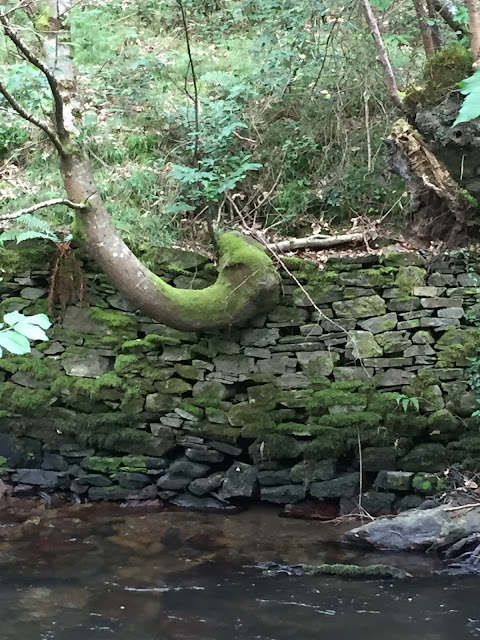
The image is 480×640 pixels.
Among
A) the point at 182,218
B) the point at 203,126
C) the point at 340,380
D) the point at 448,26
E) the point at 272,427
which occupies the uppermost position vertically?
the point at 448,26

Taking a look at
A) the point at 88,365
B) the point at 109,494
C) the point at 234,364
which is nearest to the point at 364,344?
the point at 234,364

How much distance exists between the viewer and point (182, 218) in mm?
5582

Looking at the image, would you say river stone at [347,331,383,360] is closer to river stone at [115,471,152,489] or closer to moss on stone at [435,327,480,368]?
moss on stone at [435,327,480,368]

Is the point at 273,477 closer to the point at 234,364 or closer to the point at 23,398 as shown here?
the point at 234,364

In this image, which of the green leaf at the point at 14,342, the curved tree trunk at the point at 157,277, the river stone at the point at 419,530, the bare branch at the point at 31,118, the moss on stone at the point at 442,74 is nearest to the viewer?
the green leaf at the point at 14,342

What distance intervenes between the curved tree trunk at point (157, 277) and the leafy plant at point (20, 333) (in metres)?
3.26

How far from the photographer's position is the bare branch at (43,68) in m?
3.22

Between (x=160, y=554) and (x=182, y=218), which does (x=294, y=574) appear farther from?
(x=182, y=218)

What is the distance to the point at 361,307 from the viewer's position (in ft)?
15.7

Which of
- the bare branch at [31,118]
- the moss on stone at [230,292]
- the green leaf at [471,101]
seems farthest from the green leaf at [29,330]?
the moss on stone at [230,292]

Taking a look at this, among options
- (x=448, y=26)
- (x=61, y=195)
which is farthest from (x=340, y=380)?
(x=448, y=26)

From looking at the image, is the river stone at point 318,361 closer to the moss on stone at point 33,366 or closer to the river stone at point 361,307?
the river stone at point 361,307

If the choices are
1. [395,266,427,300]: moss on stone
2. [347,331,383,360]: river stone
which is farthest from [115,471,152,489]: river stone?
[395,266,427,300]: moss on stone

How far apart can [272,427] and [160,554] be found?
4.47ft
